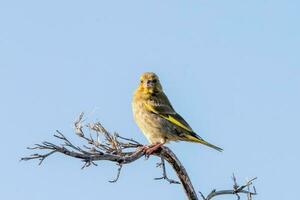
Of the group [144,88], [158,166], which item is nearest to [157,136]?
[144,88]

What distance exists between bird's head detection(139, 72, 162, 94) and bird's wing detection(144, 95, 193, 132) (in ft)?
0.85

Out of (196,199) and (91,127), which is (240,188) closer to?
(196,199)

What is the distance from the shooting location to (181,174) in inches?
423

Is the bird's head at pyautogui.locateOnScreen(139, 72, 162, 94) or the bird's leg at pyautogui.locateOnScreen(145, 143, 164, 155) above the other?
the bird's head at pyautogui.locateOnScreen(139, 72, 162, 94)

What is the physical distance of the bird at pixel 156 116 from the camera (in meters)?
13.8

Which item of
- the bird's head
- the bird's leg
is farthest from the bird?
the bird's leg

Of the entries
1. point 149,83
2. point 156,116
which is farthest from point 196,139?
point 149,83

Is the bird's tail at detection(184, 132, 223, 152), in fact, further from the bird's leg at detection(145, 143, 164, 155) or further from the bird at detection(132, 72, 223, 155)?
the bird's leg at detection(145, 143, 164, 155)

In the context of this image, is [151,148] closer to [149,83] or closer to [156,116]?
[156,116]

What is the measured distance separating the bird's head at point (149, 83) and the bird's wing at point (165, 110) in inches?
10.2

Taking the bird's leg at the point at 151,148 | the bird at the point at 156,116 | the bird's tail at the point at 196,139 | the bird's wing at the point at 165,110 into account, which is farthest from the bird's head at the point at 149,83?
the bird's leg at the point at 151,148

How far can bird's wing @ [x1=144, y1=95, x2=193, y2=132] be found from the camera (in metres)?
14.0

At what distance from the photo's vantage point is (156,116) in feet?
47.1

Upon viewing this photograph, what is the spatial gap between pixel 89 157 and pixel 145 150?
7.96 feet
